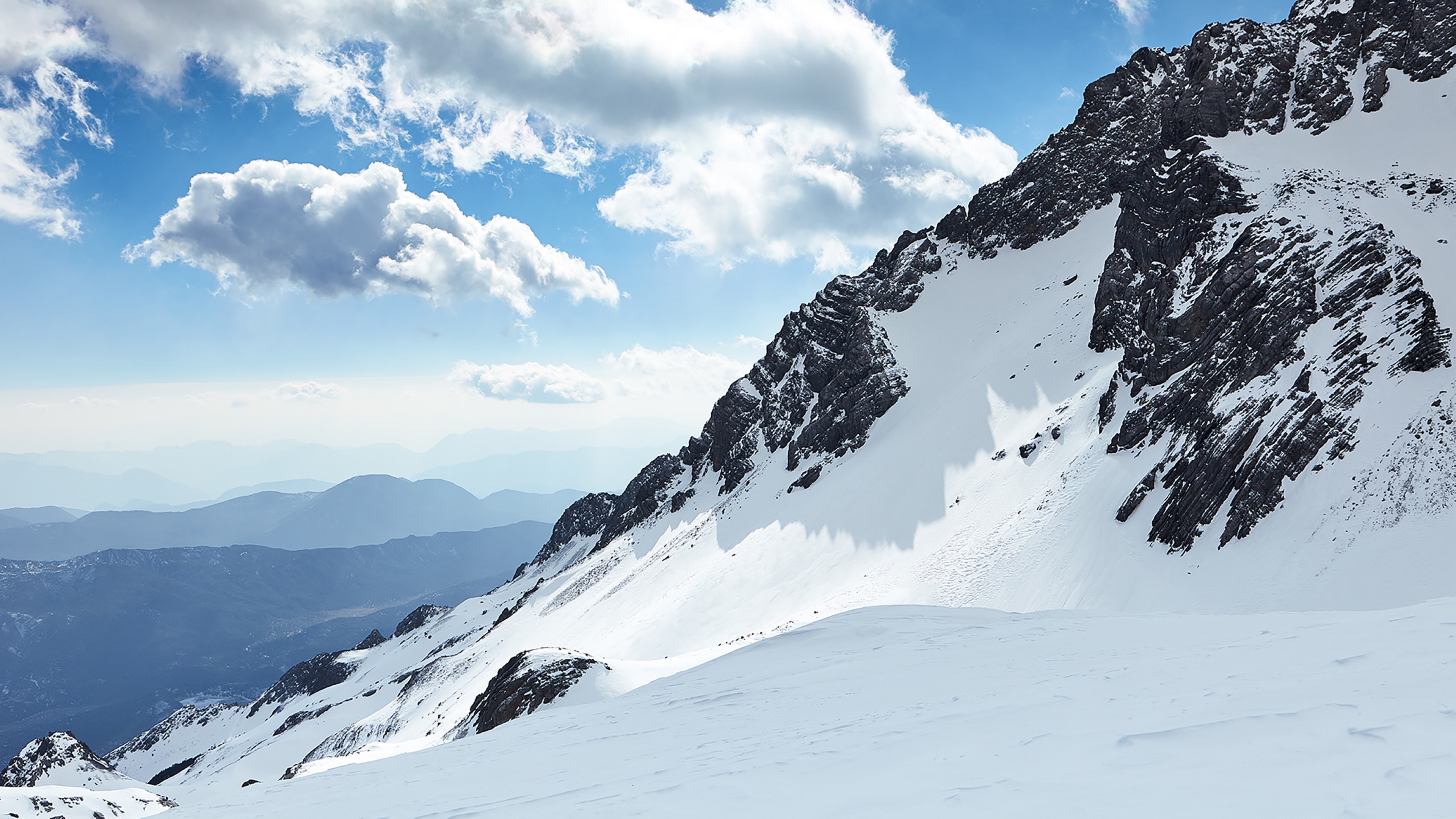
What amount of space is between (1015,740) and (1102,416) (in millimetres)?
33654

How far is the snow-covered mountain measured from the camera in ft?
70.6

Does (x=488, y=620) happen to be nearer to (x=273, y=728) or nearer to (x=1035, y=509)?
(x=273, y=728)

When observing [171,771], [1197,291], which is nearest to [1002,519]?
[1197,291]

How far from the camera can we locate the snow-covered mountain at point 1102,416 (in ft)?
Answer: 70.6

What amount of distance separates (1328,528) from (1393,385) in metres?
5.94

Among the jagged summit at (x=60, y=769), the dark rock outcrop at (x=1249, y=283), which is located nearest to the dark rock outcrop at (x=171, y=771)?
the jagged summit at (x=60, y=769)

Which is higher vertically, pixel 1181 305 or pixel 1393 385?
pixel 1181 305

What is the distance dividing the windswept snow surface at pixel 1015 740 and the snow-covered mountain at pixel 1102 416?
6908mm

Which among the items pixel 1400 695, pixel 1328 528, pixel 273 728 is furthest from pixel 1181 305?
pixel 273 728

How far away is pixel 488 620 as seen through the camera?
9331cm

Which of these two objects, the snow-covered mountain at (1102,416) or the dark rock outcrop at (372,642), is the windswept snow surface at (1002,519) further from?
the dark rock outcrop at (372,642)

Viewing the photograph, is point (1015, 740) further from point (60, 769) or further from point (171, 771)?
point (171, 771)

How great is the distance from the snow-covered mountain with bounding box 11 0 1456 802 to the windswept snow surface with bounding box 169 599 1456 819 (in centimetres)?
691

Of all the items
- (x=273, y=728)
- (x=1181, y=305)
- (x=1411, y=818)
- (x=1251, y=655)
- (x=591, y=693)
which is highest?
(x=1181, y=305)
